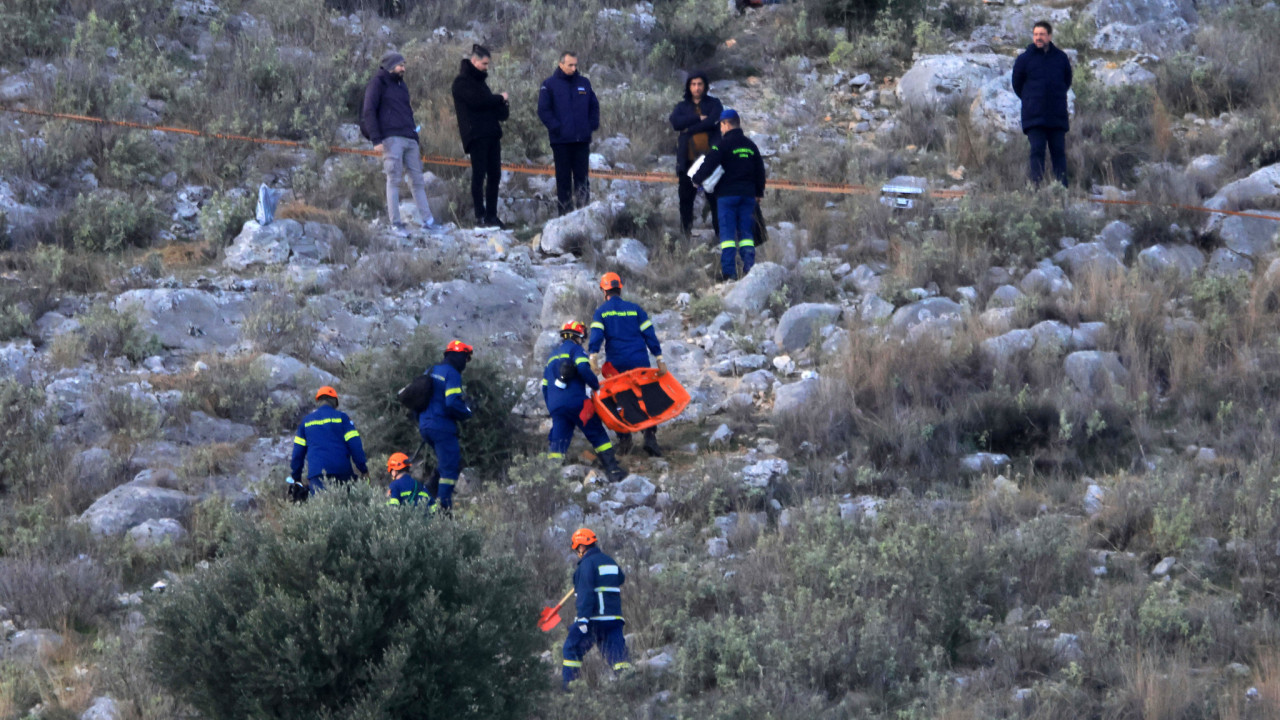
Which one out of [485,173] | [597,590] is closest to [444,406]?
[597,590]

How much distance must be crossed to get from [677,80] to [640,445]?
8767mm

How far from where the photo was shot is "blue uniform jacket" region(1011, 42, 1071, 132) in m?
12.2

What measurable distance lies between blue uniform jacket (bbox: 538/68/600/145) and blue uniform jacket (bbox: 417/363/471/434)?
4.65 m

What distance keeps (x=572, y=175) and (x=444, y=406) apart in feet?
17.4

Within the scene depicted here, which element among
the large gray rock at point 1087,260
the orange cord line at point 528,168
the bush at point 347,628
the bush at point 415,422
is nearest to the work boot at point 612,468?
the bush at point 415,422

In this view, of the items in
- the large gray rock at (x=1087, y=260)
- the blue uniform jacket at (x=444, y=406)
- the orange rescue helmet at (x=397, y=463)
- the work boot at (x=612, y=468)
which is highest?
the large gray rock at (x=1087, y=260)

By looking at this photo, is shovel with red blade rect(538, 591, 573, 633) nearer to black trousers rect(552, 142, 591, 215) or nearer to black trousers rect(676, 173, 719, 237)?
black trousers rect(676, 173, 719, 237)

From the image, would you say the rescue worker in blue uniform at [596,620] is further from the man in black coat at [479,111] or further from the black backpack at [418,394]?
the man in black coat at [479,111]

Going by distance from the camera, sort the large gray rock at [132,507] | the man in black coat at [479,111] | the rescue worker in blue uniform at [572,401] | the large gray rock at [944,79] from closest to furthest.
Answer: the large gray rock at [132,507] → the rescue worker in blue uniform at [572,401] → the man in black coat at [479,111] → the large gray rock at [944,79]

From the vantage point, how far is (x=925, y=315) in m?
11.0

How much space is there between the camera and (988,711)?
19.6 feet

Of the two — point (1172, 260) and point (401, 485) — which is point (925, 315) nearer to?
point (1172, 260)

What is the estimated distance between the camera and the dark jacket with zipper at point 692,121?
39.9ft

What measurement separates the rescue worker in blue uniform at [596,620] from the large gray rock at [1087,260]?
21.8 ft
